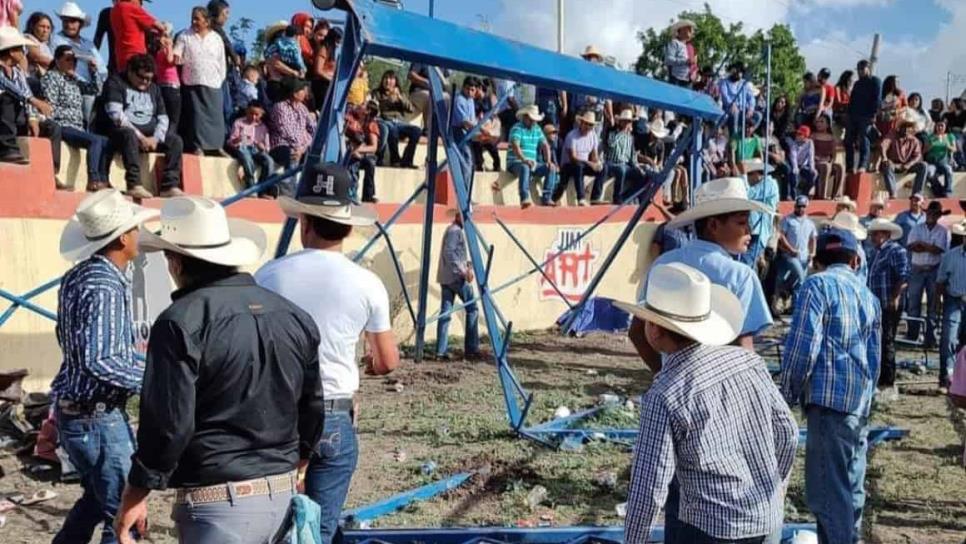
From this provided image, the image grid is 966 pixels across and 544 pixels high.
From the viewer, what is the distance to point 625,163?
15.5 metres

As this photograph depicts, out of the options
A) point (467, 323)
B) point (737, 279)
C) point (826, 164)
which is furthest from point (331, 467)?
point (826, 164)

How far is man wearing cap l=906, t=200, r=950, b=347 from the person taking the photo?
11.7m

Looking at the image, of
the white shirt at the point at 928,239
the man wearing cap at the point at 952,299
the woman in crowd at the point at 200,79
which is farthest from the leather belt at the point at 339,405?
the white shirt at the point at 928,239

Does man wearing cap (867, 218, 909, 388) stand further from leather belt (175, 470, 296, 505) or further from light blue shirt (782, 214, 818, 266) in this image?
leather belt (175, 470, 296, 505)

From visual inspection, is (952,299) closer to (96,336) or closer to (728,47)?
(96,336)

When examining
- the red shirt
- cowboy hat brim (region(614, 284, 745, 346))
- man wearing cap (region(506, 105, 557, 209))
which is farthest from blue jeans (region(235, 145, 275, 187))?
cowboy hat brim (region(614, 284, 745, 346))

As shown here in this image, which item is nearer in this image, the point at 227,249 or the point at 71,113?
the point at 227,249

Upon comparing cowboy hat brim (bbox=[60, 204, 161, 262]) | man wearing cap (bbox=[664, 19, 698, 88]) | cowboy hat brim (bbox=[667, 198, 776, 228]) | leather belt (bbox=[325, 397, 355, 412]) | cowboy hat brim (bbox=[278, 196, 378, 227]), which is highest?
man wearing cap (bbox=[664, 19, 698, 88])

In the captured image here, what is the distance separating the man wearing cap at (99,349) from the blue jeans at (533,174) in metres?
10.6

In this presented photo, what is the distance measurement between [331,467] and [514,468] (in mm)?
3344

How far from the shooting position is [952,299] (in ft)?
33.3

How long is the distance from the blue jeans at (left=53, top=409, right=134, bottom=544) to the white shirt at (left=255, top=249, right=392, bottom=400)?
33.5 inches

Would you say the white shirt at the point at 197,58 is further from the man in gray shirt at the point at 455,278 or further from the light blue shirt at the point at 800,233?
the light blue shirt at the point at 800,233

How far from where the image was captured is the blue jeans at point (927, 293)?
38.9 feet
